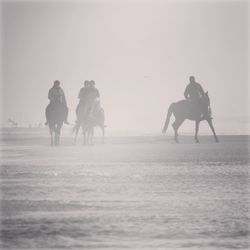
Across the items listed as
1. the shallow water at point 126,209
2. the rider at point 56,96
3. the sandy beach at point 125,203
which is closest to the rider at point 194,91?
the rider at point 56,96

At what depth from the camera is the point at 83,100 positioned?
3119cm

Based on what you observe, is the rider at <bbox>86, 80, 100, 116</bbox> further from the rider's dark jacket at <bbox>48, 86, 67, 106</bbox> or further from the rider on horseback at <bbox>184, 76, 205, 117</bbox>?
the rider on horseback at <bbox>184, 76, 205, 117</bbox>

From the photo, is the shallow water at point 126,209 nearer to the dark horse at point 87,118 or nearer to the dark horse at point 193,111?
the dark horse at point 87,118

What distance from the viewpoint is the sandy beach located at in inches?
364

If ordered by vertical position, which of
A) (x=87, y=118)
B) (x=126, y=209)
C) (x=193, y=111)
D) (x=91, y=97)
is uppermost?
(x=91, y=97)

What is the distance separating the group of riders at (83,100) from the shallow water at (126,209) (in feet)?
37.0

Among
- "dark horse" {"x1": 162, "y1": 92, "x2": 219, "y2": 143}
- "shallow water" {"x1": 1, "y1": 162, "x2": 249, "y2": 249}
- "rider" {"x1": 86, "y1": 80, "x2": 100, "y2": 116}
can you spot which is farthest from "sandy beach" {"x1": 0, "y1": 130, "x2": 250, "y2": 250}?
"dark horse" {"x1": 162, "y1": 92, "x2": 219, "y2": 143}

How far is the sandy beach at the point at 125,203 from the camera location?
9242mm

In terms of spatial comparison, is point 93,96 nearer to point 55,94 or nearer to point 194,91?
point 55,94

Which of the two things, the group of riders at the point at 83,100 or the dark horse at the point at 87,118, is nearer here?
the group of riders at the point at 83,100

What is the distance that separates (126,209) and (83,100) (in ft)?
64.5

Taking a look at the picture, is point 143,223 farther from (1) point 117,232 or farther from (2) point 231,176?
(2) point 231,176

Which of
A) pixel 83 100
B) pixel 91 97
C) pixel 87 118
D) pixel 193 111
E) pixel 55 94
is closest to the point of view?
pixel 55 94

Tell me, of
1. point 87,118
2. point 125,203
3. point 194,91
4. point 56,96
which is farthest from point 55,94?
point 125,203
